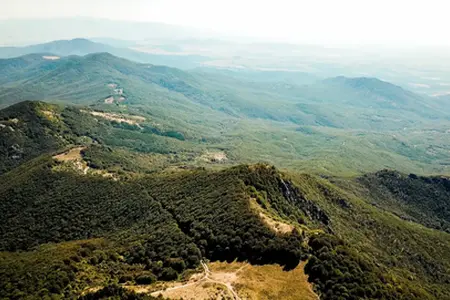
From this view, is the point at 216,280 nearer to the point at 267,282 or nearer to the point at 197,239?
the point at 267,282

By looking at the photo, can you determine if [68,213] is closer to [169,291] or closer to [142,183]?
[142,183]

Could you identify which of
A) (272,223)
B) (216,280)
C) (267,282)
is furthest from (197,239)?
(267,282)

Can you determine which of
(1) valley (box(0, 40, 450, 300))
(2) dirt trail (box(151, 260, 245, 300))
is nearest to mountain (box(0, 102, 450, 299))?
(1) valley (box(0, 40, 450, 300))

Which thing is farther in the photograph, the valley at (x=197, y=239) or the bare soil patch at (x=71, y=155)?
the bare soil patch at (x=71, y=155)

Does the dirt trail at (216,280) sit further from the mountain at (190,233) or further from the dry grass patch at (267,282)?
the mountain at (190,233)

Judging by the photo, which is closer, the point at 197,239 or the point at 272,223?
the point at 197,239

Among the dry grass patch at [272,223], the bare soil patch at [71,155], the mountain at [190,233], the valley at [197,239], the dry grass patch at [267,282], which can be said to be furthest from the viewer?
the bare soil patch at [71,155]

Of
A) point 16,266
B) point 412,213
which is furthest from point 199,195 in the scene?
point 412,213

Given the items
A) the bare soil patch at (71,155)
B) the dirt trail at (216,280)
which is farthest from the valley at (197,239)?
the bare soil patch at (71,155)

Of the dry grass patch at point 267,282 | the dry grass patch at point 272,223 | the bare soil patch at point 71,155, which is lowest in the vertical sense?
the bare soil patch at point 71,155
